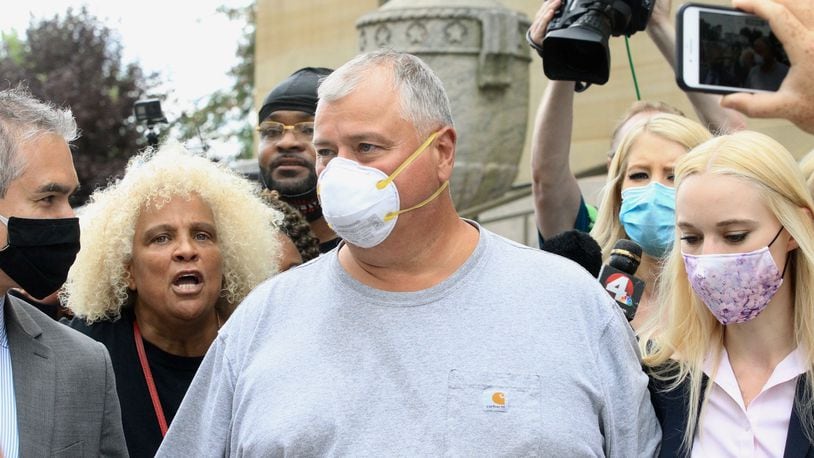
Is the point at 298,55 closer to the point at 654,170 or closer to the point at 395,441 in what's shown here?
the point at 654,170

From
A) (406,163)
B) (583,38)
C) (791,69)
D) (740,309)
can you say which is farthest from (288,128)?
(791,69)

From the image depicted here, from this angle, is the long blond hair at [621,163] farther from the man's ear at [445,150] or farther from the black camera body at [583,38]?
the man's ear at [445,150]

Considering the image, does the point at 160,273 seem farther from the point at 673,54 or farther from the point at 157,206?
the point at 673,54

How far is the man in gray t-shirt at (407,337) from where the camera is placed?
3.21m

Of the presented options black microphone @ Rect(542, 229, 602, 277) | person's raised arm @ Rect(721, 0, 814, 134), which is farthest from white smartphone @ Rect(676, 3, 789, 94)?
black microphone @ Rect(542, 229, 602, 277)

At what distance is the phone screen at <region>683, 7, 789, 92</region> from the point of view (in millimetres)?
3164

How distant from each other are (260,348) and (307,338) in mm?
146

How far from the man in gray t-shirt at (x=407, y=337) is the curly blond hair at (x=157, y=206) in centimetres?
152

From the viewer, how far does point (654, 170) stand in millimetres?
4703

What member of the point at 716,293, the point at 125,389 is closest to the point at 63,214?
the point at 125,389

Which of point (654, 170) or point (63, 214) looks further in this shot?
point (654, 170)

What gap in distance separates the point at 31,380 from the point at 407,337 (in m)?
1.34

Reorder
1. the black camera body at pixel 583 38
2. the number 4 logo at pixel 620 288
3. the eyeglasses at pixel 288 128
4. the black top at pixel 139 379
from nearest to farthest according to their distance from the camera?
the number 4 logo at pixel 620 288 < the black camera body at pixel 583 38 < the black top at pixel 139 379 < the eyeglasses at pixel 288 128

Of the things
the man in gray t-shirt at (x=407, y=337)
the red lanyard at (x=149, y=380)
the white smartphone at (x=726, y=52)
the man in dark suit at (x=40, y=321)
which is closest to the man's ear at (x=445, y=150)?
the man in gray t-shirt at (x=407, y=337)
